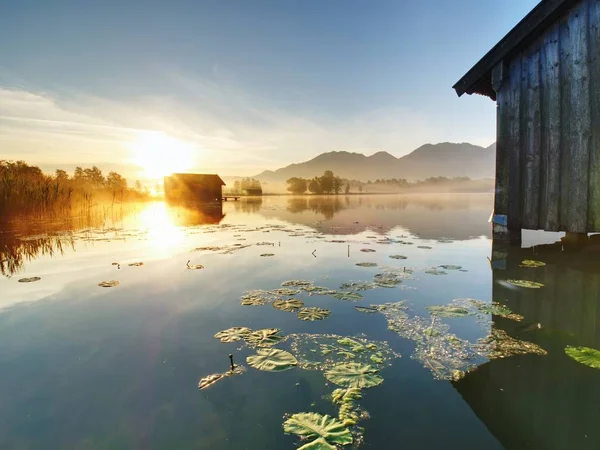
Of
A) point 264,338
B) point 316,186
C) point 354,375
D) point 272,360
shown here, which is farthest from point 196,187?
point 316,186

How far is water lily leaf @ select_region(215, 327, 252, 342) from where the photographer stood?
3653mm

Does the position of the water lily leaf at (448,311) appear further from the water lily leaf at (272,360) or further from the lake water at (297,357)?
the water lily leaf at (272,360)

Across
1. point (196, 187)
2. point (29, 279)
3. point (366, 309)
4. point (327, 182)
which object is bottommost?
point (366, 309)

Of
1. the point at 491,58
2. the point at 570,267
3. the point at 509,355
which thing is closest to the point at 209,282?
the point at 509,355

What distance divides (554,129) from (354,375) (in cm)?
777

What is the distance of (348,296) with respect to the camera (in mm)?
5121

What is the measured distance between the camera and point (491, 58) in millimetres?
7930

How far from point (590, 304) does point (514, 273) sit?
1803 millimetres

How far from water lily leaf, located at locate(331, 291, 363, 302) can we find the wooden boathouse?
5.54 m

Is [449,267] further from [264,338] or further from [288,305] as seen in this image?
[264,338]

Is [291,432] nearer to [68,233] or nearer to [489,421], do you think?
[489,421]

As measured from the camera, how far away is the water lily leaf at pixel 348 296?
16.4 feet

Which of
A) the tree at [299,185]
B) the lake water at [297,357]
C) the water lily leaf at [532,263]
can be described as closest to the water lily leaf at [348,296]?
the lake water at [297,357]

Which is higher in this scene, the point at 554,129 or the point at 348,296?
the point at 554,129
